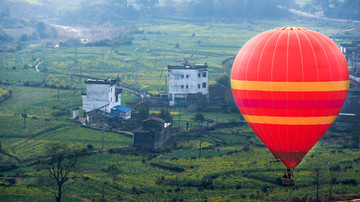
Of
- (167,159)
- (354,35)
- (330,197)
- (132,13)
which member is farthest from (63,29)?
(330,197)

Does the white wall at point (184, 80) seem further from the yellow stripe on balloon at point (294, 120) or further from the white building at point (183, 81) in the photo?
the yellow stripe on balloon at point (294, 120)

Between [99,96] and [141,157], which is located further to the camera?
[99,96]

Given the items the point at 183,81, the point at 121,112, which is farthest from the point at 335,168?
the point at 183,81

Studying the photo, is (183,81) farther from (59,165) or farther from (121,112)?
(59,165)

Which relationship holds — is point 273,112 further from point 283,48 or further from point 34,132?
point 34,132

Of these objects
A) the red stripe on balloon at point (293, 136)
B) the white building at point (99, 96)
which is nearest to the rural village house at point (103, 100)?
the white building at point (99, 96)

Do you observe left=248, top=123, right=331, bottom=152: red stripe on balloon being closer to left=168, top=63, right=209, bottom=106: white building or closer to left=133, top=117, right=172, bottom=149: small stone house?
left=133, top=117, right=172, bottom=149: small stone house

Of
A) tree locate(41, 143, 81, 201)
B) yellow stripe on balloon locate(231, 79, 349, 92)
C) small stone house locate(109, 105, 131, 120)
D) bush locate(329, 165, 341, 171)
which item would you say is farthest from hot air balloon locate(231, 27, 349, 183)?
small stone house locate(109, 105, 131, 120)
